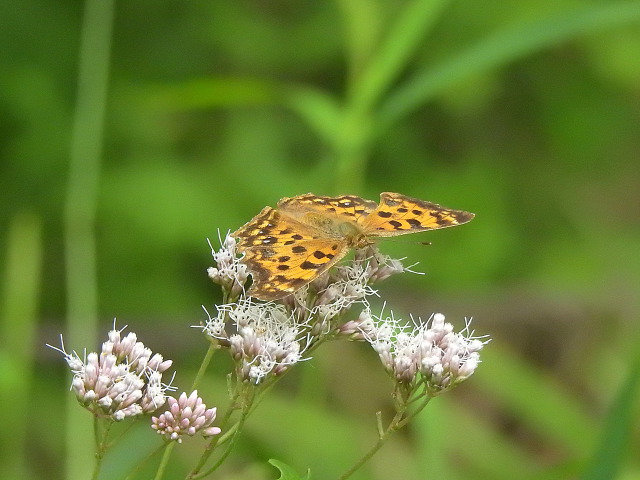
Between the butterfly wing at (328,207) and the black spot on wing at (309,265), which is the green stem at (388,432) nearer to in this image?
the black spot on wing at (309,265)

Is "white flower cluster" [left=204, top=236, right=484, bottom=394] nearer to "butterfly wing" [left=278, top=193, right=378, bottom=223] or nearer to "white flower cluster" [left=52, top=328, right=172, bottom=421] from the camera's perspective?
"white flower cluster" [left=52, top=328, right=172, bottom=421]

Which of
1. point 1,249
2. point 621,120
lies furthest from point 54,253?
point 621,120

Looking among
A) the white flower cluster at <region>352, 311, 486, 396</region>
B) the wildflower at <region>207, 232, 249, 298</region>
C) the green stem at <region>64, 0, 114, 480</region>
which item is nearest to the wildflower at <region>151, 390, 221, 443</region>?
the wildflower at <region>207, 232, 249, 298</region>

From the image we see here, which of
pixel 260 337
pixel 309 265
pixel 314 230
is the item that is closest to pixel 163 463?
pixel 260 337

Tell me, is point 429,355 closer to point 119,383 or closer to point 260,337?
point 260,337

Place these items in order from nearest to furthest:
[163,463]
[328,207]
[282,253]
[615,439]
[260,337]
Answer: [163,463], [260,337], [282,253], [615,439], [328,207]

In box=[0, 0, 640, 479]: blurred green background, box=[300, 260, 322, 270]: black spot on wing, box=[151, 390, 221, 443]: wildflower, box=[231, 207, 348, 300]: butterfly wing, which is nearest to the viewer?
box=[151, 390, 221, 443]: wildflower
